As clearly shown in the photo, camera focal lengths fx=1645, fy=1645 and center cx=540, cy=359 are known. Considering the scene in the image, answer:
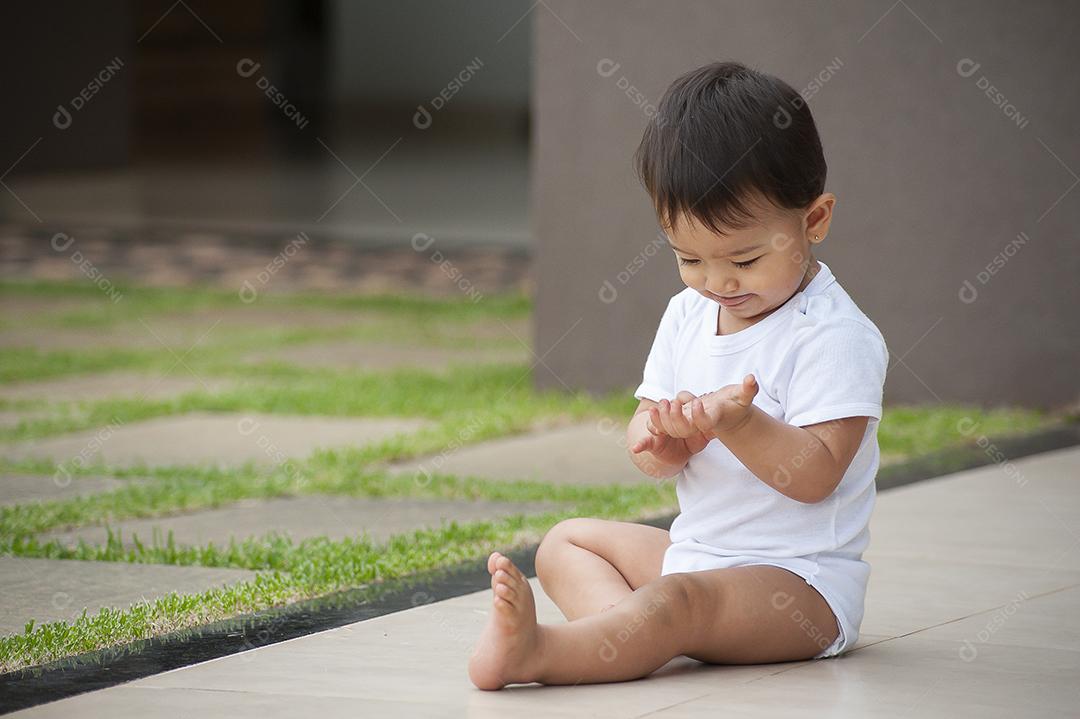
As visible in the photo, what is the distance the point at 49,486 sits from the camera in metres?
5.10

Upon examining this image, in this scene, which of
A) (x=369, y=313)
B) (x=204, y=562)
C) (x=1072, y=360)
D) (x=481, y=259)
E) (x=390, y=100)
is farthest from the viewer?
(x=390, y=100)

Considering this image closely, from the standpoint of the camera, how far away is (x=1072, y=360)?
6.29 metres

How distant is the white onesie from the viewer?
2.85 metres

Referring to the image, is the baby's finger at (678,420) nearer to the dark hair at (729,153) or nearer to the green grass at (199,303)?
the dark hair at (729,153)

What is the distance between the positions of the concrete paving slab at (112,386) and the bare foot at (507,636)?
15.5ft

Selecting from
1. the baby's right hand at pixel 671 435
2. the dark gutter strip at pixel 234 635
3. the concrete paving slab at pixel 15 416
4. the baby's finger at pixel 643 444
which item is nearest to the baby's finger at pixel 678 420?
the baby's right hand at pixel 671 435

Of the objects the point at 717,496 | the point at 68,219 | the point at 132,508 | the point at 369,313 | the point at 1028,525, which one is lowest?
the point at 1028,525

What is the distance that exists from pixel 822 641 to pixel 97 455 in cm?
344

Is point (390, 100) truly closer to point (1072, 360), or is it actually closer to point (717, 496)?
point (1072, 360)

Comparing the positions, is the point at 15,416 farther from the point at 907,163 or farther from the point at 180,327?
the point at 907,163

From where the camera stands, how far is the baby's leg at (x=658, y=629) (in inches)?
105

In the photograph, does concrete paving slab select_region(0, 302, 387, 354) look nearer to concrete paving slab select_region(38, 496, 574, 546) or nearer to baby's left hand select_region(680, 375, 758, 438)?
concrete paving slab select_region(38, 496, 574, 546)

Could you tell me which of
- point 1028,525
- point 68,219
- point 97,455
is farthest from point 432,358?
point 68,219

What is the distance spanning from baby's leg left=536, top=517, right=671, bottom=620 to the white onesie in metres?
0.13
